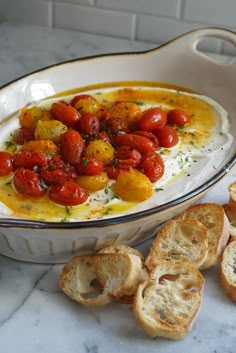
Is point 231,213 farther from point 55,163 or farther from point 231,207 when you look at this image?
point 55,163

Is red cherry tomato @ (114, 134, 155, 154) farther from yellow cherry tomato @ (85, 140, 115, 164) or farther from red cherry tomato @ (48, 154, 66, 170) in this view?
red cherry tomato @ (48, 154, 66, 170)

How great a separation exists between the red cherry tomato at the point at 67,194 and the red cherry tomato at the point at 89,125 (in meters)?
0.31

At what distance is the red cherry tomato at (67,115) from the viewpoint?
2201 millimetres

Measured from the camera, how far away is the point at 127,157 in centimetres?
201

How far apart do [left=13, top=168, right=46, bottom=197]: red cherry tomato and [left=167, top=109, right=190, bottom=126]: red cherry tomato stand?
1.84 feet

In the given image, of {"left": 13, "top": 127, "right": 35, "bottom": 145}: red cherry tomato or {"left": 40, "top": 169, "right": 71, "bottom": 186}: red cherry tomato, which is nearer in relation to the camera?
{"left": 40, "top": 169, "right": 71, "bottom": 186}: red cherry tomato

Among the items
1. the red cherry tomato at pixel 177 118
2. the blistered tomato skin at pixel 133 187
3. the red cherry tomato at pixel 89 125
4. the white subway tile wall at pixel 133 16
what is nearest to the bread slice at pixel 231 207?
the blistered tomato skin at pixel 133 187

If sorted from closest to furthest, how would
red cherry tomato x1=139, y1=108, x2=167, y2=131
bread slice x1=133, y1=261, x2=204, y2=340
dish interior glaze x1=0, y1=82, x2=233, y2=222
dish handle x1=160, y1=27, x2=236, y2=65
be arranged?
1. bread slice x1=133, y1=261, x2=204, y2=340
2. dish interior glaze x1=0, y1=82, x2=233, y2=222
3. red cherry tomato x1=139, y1=108, x2=167, y2=131
4. dish handle x1=160, y1=27, x2=236, y2=65

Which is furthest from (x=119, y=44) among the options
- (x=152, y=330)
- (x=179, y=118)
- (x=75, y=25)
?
(x=152, y=330)

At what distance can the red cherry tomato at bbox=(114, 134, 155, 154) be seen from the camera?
206 centimetres

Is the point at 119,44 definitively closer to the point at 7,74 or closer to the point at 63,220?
the point at 7,74

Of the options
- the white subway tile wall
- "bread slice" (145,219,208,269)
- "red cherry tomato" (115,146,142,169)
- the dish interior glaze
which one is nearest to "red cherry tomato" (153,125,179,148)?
the dish interior glaze

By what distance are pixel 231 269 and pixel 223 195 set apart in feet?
1.32

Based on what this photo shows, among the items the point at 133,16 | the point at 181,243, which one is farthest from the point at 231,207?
the point at 133,16
